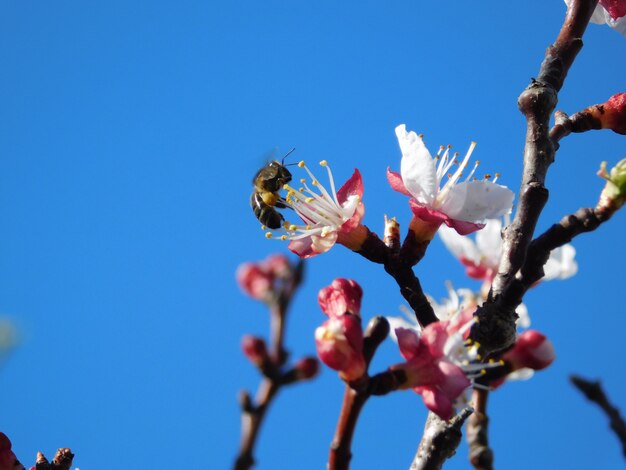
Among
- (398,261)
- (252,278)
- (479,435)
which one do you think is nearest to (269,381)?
(398,261)

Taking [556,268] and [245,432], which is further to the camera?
[556,268]

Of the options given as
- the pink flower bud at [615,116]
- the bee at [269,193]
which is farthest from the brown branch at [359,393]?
the bee at [269,193]

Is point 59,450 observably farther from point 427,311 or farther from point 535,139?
point 535,139

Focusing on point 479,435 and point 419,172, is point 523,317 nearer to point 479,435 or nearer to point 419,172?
point 479,435

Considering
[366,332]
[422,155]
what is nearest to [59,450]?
[366,332]

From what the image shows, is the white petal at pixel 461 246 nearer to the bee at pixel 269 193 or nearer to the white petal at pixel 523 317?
the white petal at pixel 523 317

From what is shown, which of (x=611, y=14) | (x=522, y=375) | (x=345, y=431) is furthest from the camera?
(x=522, y=375)

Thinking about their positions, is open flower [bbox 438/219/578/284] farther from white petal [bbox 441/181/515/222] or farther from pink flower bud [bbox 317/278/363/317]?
pink flower bud [bbox 317/278/363/317]
